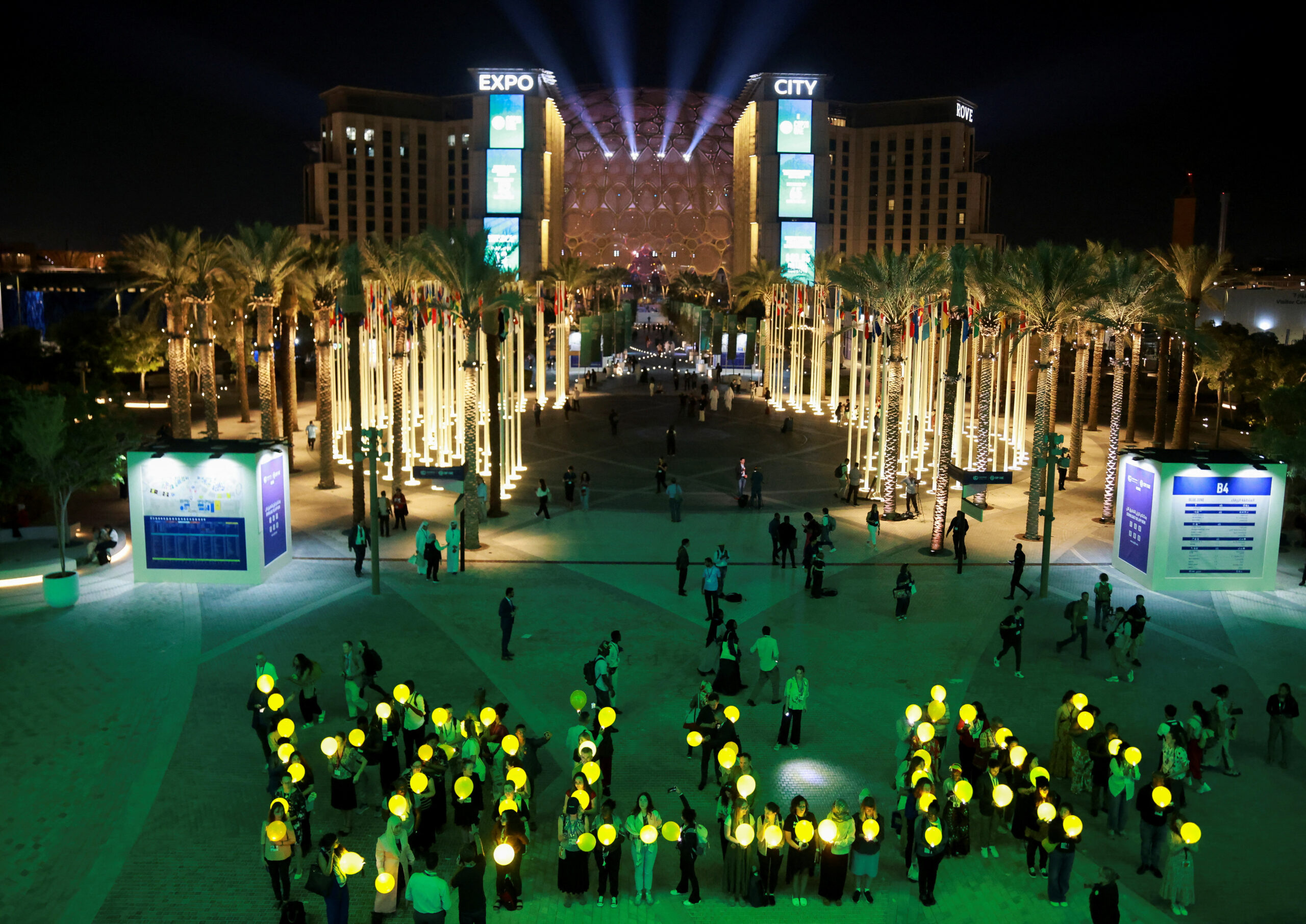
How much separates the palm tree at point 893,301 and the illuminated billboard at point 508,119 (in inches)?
3269

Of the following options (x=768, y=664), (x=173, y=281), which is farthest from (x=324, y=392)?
(x=768, y=664)

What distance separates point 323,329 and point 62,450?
36.0ft

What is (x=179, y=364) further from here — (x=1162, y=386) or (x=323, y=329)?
(x=1162, y=386)

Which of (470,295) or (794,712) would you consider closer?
(794,712)

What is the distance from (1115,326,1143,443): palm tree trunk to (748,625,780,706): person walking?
60.4ft

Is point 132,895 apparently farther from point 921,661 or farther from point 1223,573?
point 1223,573

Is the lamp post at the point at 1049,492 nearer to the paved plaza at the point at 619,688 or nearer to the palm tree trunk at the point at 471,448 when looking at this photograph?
the paved plaza at the point at 619,688

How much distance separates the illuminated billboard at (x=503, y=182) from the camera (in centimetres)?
10194

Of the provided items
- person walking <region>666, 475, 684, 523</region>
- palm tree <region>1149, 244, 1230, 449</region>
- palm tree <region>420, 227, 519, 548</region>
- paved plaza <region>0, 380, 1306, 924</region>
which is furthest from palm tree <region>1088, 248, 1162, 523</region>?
palm tree <region>420, 227, 519, 548</region>

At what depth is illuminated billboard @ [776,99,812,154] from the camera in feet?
348

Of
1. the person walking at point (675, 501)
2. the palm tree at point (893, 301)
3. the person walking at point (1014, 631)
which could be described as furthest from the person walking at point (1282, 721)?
the person walking at point (675, 501)

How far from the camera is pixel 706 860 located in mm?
10555

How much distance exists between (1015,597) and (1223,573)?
423cm

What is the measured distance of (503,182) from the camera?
103 metres
